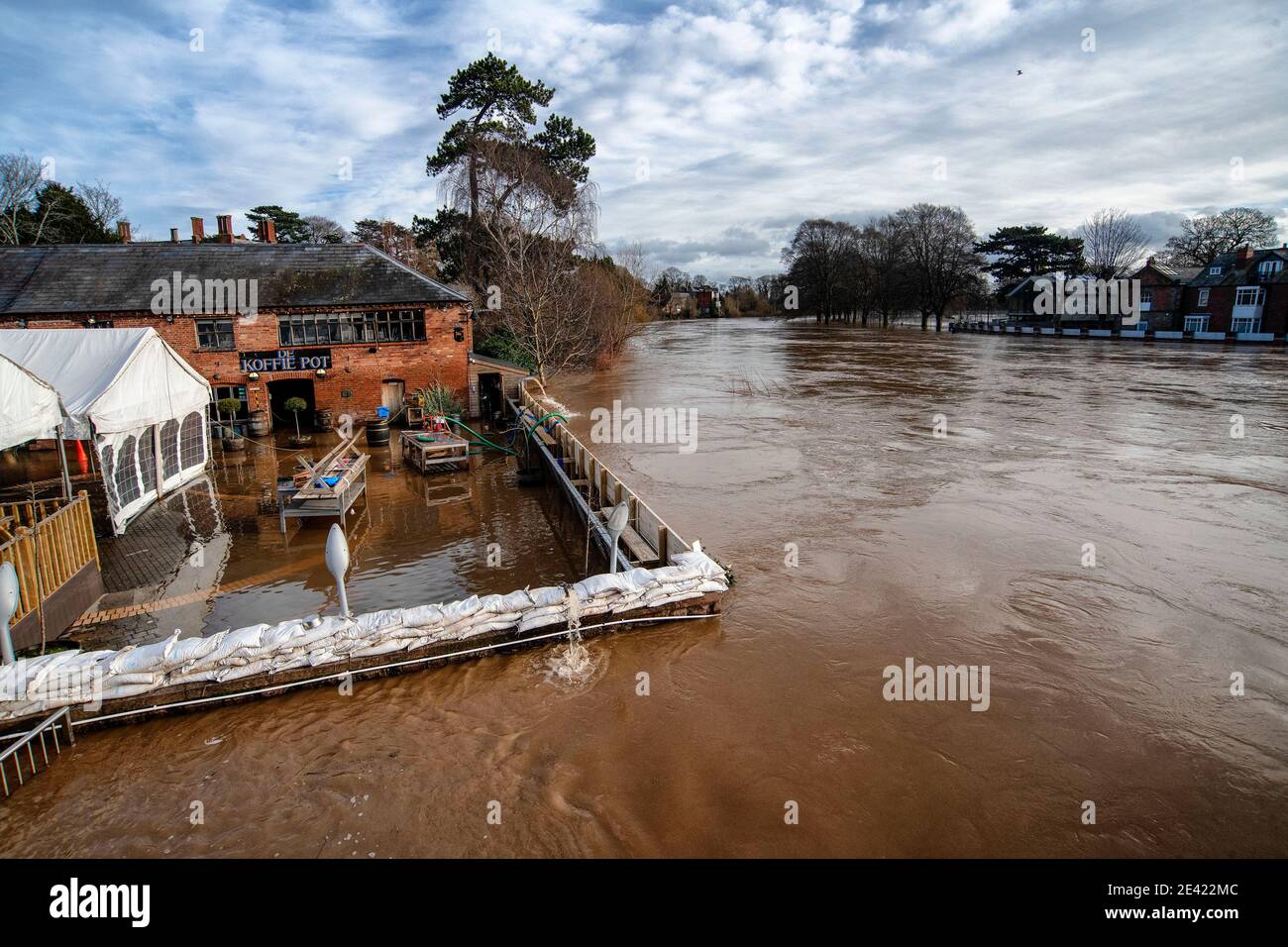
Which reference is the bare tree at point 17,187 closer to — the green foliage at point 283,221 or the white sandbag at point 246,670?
the green foliage at point 283,221

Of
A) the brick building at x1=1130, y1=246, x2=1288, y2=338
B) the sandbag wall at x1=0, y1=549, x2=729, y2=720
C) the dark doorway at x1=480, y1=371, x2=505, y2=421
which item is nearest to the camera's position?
the sandbag wall at x1=0, y1=549, x2=729, y2=720

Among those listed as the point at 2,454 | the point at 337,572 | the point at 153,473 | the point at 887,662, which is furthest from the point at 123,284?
the point at 887,662

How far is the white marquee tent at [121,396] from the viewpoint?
1115 cm

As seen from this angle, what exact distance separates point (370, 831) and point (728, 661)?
4000 millimetres

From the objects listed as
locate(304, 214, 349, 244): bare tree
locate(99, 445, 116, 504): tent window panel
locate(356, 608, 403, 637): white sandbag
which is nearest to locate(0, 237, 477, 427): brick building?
locate(99, 445, 116, 504): tent window panel

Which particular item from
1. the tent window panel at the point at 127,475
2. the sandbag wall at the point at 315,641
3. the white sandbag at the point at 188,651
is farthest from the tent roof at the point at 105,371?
the white sandbag at the point at 188,651

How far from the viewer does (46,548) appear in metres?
8.25

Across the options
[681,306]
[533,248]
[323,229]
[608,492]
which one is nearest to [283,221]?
[323,229]

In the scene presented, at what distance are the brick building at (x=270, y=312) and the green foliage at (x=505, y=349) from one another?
6310mm

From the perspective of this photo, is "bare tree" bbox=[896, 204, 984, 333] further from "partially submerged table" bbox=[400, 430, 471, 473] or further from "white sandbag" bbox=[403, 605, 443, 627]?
"white sandbag" bbox=[403, 605, 443, 627]

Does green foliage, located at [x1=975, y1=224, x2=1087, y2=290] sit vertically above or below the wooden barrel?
above

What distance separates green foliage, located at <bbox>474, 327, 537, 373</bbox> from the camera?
1253 inches

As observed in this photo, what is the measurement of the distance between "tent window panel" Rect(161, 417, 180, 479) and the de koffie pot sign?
976 cm

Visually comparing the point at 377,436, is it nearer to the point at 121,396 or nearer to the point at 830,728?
the point at 121,396
